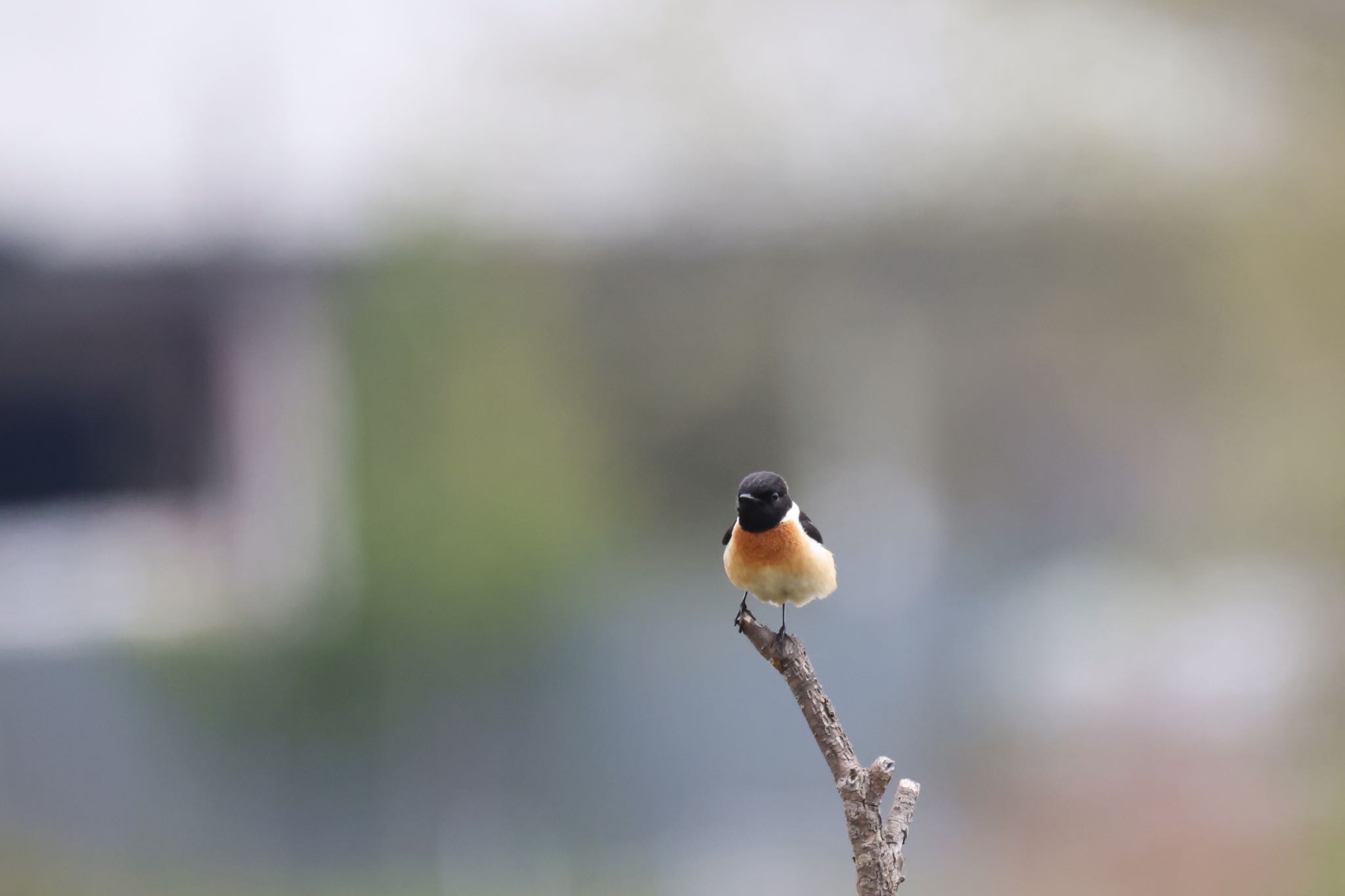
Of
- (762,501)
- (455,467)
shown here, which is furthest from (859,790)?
(455,467)

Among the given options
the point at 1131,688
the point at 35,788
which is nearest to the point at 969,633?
the point at 1131,688

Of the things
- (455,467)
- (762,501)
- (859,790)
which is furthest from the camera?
(455,467)

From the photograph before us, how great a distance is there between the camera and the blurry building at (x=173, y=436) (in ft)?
9.59

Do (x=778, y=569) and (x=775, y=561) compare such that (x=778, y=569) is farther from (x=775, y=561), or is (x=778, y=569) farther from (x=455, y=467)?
(x=455, y=467)

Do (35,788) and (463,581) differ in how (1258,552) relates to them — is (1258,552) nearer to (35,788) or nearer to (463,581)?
(463,581)

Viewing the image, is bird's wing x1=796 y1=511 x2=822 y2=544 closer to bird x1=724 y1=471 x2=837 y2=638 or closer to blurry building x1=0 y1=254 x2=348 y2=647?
bird x1=724 y1=471 x2=837 y2=638

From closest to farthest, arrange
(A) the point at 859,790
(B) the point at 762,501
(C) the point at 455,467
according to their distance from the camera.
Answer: (A) the point at 859,790 < (B) the point at 762,501 < (C) the point at 455,467

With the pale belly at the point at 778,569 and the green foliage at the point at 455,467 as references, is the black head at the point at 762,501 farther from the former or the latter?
the green foliage at the point at 455,467

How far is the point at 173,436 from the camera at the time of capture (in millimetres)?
3062

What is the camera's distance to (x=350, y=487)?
9.10ft

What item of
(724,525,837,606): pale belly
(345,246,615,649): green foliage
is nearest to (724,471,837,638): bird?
(724,525,837,606): pale belly

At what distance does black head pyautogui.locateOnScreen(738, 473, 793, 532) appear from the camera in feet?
2.42

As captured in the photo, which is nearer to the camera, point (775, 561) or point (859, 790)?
point (859, 790)

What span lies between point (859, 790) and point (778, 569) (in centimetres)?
26
